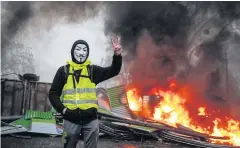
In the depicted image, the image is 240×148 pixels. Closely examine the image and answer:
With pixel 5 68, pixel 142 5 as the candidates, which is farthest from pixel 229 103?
pixel 5 68

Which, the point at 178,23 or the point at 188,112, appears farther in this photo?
the point at 178,23

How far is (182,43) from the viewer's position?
41.5ft

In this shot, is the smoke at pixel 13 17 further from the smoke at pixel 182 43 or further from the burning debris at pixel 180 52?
the smoke at pixel 182 43

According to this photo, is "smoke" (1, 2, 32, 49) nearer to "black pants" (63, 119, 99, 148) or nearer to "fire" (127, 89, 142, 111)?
"fire" (127, 89, 142, 111)

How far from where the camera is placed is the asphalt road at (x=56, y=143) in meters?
6.80

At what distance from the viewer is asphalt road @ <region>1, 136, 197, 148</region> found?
6797 mm

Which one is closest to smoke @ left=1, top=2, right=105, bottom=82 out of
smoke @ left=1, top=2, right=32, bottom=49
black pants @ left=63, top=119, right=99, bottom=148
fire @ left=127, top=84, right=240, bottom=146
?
smoke @ left=1, top=2, right=32, bottom=49

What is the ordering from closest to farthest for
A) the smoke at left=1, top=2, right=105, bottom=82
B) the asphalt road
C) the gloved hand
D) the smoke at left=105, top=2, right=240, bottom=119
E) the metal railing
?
the gloved hand, the asphalt road, the metal railing, the smoke at left=105, top=2, right=240, bottom=119, the smoke at left=1, top=2, right=105, bottom=82

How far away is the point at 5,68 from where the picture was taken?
50.0 ft

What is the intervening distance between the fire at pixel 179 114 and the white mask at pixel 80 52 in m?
6.18

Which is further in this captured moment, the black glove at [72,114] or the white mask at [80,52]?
the white mask at [80,52]

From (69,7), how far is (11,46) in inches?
135

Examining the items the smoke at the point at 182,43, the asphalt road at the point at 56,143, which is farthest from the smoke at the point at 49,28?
the asphalt road at the point at 56,143

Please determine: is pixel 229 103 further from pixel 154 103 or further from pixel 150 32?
pixel 150 32
